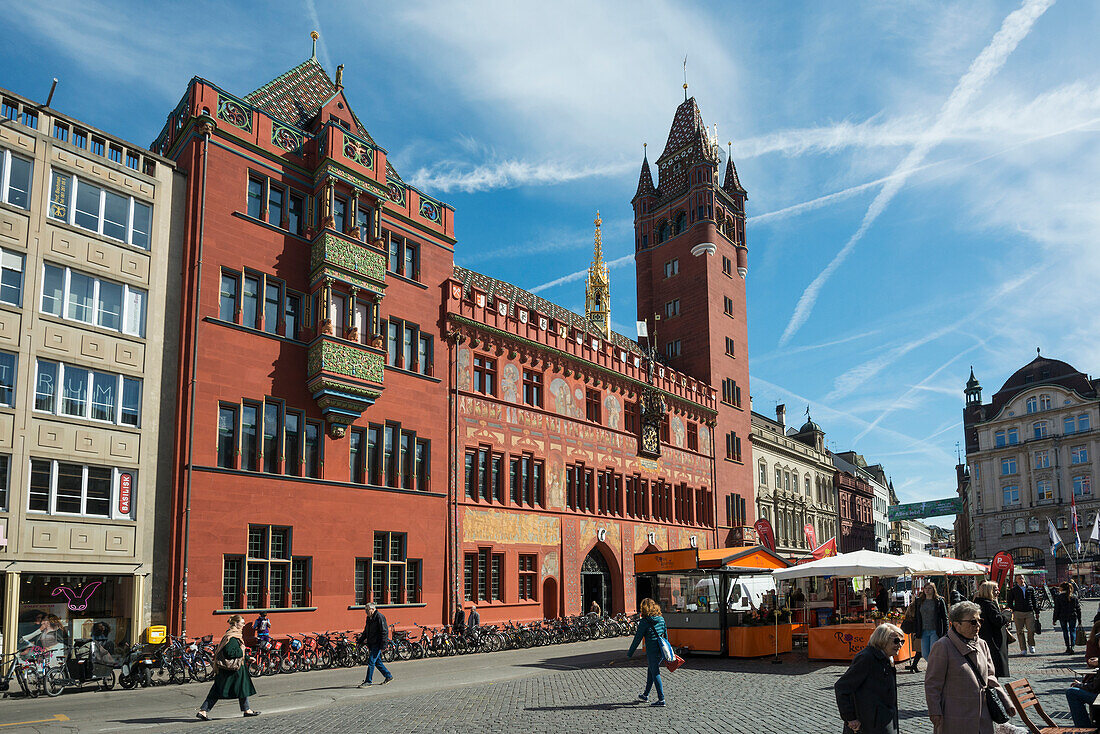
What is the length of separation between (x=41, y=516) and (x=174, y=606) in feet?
12.8

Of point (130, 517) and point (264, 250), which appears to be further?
point (264, 250)

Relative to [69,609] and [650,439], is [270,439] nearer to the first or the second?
[69,609]

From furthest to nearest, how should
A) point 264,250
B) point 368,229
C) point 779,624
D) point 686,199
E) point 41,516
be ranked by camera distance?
point 686,199
point 368,229
point 264,250
point 779,624
point 41,516

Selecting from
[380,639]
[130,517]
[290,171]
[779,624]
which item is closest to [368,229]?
[290,171]

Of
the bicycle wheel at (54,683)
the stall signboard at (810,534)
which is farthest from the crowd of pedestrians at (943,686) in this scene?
the stall signboard at (810,534)

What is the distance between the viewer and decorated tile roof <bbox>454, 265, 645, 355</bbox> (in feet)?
116

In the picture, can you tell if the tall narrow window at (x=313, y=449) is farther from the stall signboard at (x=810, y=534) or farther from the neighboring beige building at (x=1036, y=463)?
the neighboring beige building at (x=1036, y=463)

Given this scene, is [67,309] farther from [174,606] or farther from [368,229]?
[368,229]

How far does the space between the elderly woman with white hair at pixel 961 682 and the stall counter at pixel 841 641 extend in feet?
46.6

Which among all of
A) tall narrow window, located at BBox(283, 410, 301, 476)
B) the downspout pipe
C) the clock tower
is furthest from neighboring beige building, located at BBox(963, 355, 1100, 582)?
the downspout pipe

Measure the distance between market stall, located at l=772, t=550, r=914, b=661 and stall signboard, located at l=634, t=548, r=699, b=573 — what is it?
8.15 feet

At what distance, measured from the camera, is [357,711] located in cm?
1471

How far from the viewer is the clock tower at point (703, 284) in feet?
166

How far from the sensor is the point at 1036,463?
271ft
